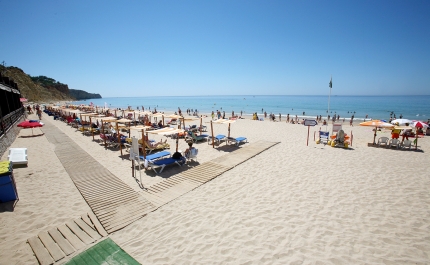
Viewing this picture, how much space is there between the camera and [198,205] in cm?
570

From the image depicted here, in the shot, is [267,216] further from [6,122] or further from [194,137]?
[6,122]

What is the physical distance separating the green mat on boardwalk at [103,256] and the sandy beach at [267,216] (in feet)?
0.49

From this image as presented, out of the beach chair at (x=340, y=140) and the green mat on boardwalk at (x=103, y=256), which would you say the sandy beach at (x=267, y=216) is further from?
the beach chair at (x=340, y=140)

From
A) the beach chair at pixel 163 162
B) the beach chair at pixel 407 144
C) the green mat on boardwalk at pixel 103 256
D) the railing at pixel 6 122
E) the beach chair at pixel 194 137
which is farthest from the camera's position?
the beach chair at pixel 194 137

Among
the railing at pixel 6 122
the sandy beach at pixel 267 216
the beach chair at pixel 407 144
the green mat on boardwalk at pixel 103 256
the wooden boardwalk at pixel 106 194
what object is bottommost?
→ the green mat on boardwalk at pixel 103 256

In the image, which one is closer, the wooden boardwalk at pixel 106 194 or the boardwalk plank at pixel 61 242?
the boardwalk plank at pixel 61 242

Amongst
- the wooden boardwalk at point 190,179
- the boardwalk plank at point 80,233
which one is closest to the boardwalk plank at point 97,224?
the boardwalk plank at point 80,233

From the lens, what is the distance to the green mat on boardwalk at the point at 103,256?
3816 millimetres

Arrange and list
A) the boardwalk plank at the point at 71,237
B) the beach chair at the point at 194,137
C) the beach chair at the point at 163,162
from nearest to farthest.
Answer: the boardwalk plank at the point at 71,237
the beach chair at the point at 163,162
the beach chair at the point at 194,137

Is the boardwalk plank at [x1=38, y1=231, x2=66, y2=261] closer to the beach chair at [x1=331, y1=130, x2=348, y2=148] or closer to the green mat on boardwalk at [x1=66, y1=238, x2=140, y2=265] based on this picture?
the green mat on boardwalk at [x1=66, y1=238, x2=140, y2=265]

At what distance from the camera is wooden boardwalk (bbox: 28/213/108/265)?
3982 mm

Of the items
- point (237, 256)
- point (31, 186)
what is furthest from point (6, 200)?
point (237, 256)

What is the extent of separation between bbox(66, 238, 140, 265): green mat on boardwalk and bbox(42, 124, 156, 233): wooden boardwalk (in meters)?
0.50

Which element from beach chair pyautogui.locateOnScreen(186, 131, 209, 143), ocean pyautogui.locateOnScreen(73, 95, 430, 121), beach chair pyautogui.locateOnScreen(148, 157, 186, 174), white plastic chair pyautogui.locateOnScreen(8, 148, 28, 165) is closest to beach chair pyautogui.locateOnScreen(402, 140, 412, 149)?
beach chair pyautogui.locateOnScreen(186, 131, 209, 143)
